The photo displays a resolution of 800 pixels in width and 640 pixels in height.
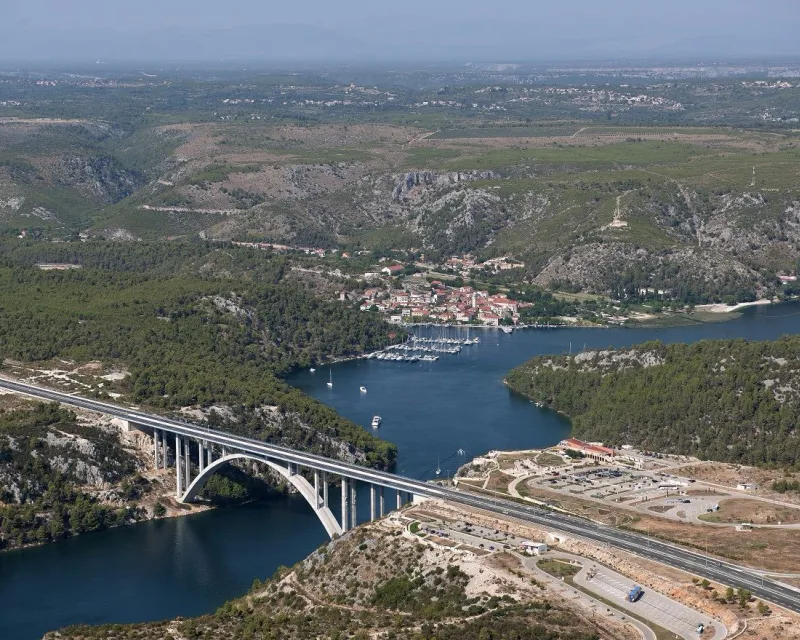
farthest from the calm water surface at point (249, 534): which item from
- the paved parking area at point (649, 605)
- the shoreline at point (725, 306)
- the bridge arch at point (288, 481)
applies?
the shoreline at point (725, 306)

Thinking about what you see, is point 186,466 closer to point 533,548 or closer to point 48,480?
point 48,480

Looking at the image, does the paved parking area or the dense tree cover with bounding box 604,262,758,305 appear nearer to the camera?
the paved parking area

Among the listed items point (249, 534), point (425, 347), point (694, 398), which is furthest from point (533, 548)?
point (425, 347)

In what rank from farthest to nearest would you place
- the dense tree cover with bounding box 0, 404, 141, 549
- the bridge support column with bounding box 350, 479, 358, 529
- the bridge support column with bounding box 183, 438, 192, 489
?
the bridge support column with bounding box 183, 438, 192, 489 → the dense tree cover with bounding box 0, 404, 141, 549 → the bridge support column with bounding box 350, 479, 358, 529

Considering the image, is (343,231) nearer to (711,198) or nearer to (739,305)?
(711,198)

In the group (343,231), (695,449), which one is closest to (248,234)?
(343,231)

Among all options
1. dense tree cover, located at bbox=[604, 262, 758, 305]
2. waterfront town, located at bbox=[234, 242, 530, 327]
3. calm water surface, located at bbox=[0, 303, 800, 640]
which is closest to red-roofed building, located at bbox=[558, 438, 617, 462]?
calm water surface, located at bbox=[0, 303, 800, 640]

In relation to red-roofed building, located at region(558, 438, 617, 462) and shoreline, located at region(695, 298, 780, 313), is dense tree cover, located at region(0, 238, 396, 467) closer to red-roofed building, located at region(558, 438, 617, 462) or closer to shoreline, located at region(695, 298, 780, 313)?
red-roofed building, located at region(558, 438, 617, 462)
